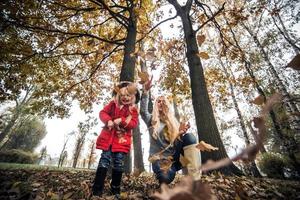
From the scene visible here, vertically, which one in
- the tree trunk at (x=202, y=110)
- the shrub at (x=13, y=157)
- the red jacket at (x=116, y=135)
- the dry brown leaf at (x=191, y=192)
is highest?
the shrub at (x=13, y=157)

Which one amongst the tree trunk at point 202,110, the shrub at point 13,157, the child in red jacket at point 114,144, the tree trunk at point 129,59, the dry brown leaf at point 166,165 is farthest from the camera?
the shrub at point 13,157

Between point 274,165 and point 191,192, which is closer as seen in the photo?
point 191,192

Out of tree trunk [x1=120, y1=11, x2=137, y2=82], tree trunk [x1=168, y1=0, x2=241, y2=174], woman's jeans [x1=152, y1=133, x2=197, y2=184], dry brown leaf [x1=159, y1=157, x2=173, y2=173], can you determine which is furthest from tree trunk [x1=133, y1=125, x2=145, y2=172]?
dry brown leaf [x1=159, y1=157, x2=173, y2=173]

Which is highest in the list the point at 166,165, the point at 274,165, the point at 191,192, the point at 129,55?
the point at 129,55

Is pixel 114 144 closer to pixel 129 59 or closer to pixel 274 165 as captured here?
pixel 129 59

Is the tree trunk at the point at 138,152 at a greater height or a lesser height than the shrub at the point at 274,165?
greater

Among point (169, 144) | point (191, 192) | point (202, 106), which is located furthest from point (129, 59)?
point (191, 192)

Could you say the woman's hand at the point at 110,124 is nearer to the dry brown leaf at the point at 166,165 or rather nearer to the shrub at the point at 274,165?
the dry brown leaf at the point at 166,165

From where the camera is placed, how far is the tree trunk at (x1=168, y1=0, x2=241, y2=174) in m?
3.85

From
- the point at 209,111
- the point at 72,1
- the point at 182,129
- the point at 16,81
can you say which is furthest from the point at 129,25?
the point at 182,129

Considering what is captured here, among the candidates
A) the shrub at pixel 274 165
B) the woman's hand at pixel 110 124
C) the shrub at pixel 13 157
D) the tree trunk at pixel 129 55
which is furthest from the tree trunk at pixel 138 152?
the shrub at pixel 13 157

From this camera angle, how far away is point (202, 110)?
4.61 meters

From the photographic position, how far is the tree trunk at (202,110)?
385 cm

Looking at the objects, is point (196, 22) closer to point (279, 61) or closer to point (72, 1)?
point (72, 1)
